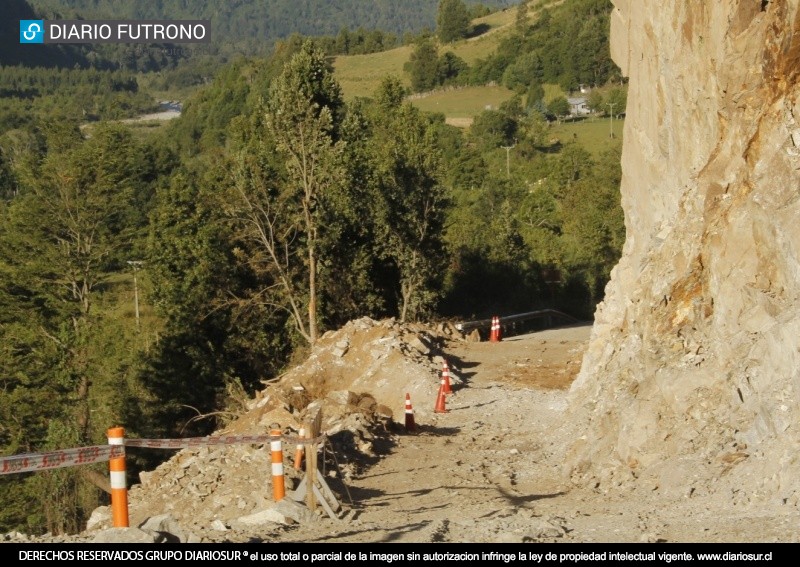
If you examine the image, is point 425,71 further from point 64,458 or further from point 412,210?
point 64,458

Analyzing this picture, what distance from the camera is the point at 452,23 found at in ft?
556

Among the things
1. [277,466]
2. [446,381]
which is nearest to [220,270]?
[446,381]

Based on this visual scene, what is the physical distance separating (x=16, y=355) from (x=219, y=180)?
34.6 feet

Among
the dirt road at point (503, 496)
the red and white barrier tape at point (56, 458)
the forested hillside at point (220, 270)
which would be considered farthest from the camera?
the forested hillside at point (220, 270)

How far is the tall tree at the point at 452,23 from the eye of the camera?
552 feet

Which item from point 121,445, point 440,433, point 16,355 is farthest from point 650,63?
point 16,355

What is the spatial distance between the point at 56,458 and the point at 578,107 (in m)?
123

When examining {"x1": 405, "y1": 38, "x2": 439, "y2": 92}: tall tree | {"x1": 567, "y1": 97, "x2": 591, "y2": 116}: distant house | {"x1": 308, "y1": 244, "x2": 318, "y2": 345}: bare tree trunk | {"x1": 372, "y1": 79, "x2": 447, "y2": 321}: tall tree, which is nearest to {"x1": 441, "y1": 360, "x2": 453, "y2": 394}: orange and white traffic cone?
{"x1": 308, "y1": 244, "x2": 318, "y2": 345}: bare tree trunk

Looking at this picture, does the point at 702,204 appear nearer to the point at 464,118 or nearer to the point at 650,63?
the point at 650,63

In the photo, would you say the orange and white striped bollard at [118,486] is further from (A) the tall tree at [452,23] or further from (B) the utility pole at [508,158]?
(A) the tall tree at [452,23]

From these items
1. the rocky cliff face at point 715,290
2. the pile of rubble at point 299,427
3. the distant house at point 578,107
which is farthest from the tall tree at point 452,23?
the rocky cliff face at point 715,290

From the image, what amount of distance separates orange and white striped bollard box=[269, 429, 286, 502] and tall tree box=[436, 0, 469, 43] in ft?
522

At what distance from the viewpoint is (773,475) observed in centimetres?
1019

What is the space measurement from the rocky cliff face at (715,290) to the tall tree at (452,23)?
154077 millimetres
